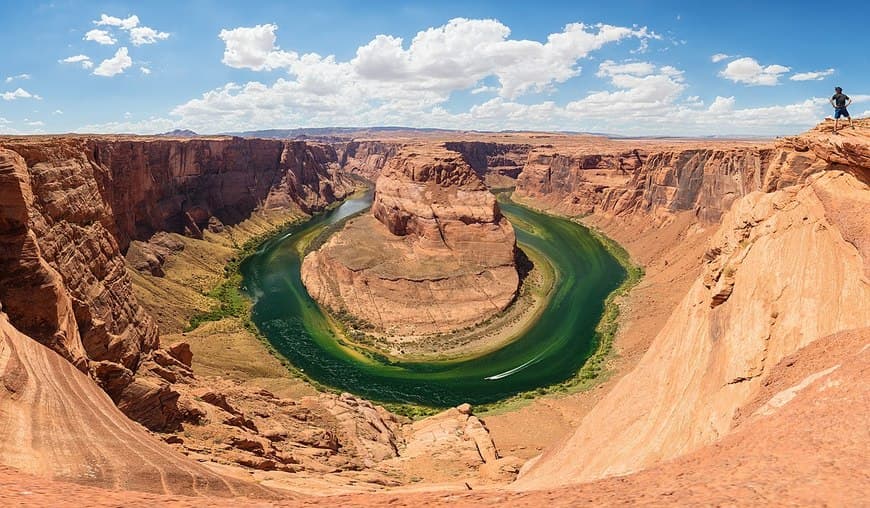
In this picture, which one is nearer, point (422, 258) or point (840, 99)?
point (840, 99)

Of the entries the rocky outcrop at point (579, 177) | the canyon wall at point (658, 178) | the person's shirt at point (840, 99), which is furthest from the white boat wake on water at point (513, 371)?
the rocky outcrop at point (579, 177)

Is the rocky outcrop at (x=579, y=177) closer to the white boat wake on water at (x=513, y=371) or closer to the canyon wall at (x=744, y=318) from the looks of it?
the white boat wake on water at (x=513, y=371)

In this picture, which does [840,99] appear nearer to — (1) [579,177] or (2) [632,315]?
(2) [632,315]

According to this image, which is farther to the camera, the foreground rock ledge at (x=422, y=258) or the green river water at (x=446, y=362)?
the foreground rock ledge at (x=422, y=258)

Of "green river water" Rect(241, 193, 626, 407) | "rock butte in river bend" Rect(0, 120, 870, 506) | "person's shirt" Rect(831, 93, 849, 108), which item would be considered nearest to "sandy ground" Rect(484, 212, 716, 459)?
"rock butte in river bend" Rect(0, 120, 870, 506)

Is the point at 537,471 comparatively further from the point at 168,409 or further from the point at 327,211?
the point at 327,211

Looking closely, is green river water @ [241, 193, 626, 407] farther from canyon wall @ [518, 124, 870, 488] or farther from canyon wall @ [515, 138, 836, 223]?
canyon wall @ [518, 124, 870, 488]

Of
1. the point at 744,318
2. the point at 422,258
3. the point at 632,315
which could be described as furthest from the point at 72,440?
the point at 422,258
